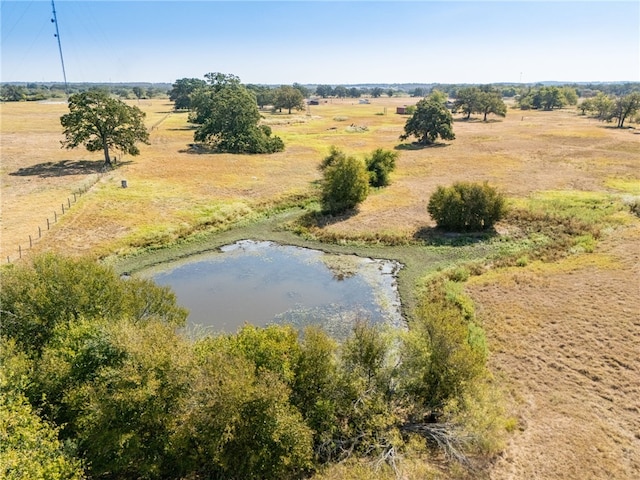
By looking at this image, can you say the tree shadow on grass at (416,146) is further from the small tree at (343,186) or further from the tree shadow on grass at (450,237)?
the tree shadow on grass at (450,237)

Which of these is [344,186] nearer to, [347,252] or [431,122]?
[347,252]

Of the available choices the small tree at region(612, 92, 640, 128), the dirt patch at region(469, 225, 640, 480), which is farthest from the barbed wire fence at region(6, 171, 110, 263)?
the small tree at region(612, 92, 640, 128)

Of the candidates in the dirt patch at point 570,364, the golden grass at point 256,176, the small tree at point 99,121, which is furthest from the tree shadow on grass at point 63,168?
the dirt patch at point 570,364

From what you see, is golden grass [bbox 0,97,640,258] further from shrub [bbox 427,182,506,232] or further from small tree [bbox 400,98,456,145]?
small tree [bbox 400,98,456,145]

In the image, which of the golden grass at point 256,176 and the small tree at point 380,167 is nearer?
the golden grass at point 256,176

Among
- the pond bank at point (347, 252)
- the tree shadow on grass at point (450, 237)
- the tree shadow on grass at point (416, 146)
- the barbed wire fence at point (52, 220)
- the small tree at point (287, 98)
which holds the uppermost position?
the small tree at point (287, 98)

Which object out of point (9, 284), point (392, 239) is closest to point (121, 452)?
point (9, 284)

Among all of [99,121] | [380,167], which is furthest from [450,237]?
[99,121]
